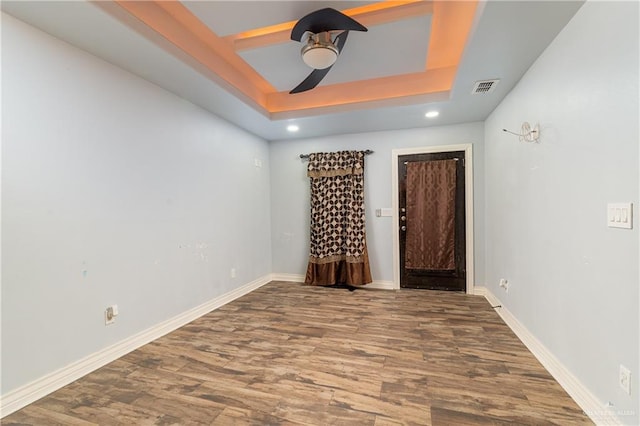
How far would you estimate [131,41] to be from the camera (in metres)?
1.96

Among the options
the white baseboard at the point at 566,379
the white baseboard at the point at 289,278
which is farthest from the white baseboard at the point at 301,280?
the white baseboard at the point at 566,379

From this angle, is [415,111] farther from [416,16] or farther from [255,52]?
[255,52]

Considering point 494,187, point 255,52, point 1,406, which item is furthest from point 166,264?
point 494,187

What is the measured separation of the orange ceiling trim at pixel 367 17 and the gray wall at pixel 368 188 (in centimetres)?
211

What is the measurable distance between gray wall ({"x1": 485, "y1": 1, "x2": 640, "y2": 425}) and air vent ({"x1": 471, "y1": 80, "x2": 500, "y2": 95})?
0.21m

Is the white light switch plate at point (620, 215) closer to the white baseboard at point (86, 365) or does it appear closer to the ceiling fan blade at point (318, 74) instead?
the ceiling fan blade at point (318, 74)

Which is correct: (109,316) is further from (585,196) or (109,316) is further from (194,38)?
(585,196)

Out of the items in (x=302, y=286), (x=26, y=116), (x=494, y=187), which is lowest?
(x=302, y=286)

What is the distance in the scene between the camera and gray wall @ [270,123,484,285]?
3.82m

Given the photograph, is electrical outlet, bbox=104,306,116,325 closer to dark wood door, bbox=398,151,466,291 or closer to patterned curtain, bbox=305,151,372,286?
patterned curtain, bbox=305,151,372,286

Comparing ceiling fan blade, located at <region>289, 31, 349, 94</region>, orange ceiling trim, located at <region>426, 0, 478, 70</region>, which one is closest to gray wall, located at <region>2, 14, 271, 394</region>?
ceiling fan blade, located at <region>289, 31, 349, 94</region>

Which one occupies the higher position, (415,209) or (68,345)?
(415,209)

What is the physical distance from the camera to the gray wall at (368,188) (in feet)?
12.5

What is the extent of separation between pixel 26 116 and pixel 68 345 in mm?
1582
